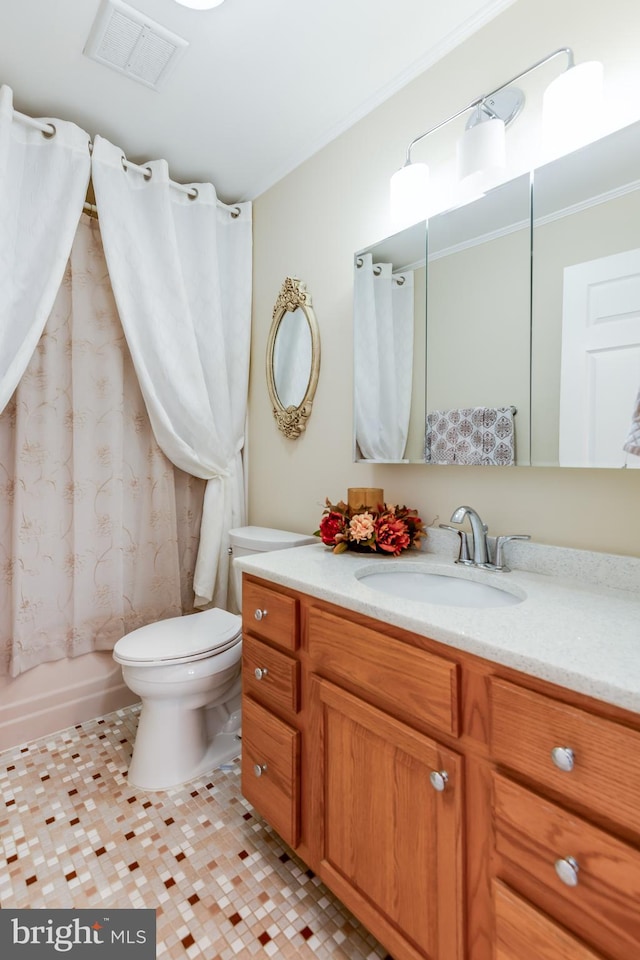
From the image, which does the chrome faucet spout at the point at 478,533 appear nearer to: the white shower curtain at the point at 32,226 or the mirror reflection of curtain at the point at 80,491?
the mirror reflection of curtain at the point at 80,491

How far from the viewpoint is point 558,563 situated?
123 cm

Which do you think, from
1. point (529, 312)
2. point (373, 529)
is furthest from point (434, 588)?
point (529, 312)

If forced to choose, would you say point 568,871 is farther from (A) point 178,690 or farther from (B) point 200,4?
(B) point 200,4

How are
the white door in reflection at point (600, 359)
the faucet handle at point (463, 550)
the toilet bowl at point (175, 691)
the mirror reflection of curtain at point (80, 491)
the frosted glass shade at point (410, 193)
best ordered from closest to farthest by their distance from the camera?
the white door in reflection at point (600, 359) < the faucet handle at point (463, 550) < the frosted glass shade at point (410, 193) < the toilet bowl at point (175, 691) < the mirror reflection of curtain at point (80, 491)

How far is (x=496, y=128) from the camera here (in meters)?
1.29

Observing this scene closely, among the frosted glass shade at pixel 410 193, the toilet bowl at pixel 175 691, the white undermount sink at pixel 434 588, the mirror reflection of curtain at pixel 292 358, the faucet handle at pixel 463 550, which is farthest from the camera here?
the mirror reflection of curtain at pixel 292 358

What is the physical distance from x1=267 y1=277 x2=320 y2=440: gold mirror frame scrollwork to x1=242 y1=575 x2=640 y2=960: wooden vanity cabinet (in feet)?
3.05

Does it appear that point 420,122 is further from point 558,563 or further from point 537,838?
point 537,838

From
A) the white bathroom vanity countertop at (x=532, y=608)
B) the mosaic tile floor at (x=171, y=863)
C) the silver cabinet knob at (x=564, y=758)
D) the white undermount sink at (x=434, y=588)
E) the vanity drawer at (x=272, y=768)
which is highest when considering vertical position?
the white bathroom vanity countertop at (x=532, y=608)

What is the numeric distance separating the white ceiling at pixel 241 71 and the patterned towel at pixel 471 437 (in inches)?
44.6

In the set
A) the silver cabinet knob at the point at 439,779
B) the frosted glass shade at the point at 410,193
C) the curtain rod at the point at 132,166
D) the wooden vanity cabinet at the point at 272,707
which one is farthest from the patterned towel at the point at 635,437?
the curtain rod at the point at 132,166

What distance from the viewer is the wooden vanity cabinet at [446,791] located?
68cm

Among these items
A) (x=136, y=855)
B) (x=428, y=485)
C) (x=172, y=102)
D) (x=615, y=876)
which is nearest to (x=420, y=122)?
(x=172, y=102)

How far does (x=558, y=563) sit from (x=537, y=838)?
2.15ft
